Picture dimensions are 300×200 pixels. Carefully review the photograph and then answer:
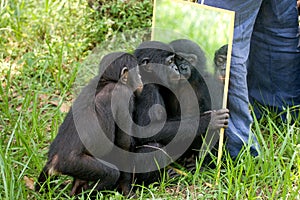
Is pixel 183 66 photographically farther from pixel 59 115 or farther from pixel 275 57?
pixel 59 115

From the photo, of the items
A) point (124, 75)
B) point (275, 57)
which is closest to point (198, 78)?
Answer: point (124, 75)

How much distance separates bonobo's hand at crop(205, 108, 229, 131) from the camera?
171 inches

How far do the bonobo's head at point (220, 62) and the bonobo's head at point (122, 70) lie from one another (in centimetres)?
66

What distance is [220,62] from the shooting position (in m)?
4.54

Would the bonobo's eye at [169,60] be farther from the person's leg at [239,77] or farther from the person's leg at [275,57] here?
the person's leg at [275,57]

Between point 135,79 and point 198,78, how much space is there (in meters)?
0.61

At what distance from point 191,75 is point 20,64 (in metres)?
2.60

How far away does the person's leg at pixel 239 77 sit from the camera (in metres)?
4.36

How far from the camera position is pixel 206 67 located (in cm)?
463

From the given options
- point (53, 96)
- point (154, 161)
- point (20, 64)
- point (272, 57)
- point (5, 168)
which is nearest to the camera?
point (5, 168)

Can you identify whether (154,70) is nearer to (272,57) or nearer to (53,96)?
(272,57)

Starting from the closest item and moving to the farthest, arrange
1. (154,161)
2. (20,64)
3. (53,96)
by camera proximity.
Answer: (154,161) → (53,96) → (20,64)

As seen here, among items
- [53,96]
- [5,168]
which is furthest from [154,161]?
[53,96]

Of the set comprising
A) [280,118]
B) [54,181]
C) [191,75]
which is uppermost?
[191,75]
